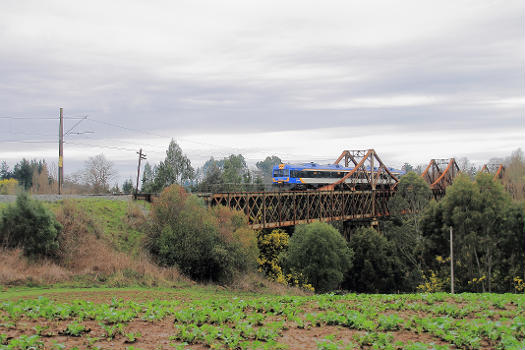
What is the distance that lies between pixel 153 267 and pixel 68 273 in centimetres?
481

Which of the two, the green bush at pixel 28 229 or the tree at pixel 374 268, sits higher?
the green bush at pixel 28 229

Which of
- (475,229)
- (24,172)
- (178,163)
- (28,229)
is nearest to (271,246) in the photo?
(475,229)

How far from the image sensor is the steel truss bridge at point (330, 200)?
46.3m

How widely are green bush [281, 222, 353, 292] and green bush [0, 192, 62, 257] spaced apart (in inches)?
1000

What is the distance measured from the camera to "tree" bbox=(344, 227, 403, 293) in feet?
180

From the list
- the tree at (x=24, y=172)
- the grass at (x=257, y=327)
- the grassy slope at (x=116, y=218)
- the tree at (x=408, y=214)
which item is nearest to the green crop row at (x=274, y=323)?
the grass at (x=257, y=327)

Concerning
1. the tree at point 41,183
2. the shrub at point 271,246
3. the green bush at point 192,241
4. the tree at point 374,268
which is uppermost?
the tree at point 41,183

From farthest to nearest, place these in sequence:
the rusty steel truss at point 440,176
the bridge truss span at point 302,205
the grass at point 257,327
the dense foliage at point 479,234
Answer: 1. the rusty steel truss at point 440,176
2. the bridge truss span at point 302,205
3. the dense foliage at point 479,234
4. the grass at point 257,327

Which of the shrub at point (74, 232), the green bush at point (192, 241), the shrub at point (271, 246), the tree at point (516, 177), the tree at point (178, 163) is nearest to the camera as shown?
the shrub at point (74, 232)

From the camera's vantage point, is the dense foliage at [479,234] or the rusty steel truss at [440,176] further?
the rusty steel truss at [440,176]

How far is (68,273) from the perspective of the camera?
23.6 meters

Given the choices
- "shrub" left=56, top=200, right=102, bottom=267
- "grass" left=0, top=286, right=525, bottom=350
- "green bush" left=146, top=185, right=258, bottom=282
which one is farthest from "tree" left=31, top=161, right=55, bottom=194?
"grass" left=0, top=286, right=525, bottom=350

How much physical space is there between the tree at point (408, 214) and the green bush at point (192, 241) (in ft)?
110

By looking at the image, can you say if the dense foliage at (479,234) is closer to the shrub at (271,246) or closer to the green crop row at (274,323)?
the shrub at (271,246)
